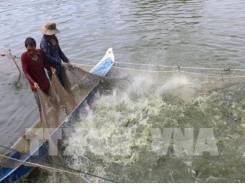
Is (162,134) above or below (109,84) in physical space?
below

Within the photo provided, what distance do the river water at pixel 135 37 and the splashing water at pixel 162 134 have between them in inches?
2.2

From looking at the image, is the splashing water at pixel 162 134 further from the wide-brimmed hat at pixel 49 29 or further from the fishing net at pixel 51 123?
the wide-brimmed hat at pixel 49 29

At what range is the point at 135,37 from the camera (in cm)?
1088

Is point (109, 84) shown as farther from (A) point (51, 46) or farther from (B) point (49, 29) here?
(B) point (49, 29)

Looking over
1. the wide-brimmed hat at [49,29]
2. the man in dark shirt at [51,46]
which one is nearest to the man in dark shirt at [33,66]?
the man in dark shirt at [51,46]

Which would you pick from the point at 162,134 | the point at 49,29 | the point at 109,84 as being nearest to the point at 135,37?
the point at 109,84

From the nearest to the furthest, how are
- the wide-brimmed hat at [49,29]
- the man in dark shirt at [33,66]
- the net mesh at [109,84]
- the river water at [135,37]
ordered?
1. the man in dark shirt at [33,66]
2. the net mesh at [109,84]
3. the wide-brimmed hat at [49,29]
4. the river water at [135,37]

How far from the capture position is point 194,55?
898 centimetres

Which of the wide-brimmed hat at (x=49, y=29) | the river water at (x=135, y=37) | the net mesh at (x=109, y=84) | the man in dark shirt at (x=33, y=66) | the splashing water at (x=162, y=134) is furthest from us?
the river water at (x=135, y=37)

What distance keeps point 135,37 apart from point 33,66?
626 centimetres

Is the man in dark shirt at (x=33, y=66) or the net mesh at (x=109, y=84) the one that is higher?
the man in dark shirt at (x=33, y=66)

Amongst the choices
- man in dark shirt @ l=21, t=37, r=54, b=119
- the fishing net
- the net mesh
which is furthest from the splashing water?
man in dark shirt @ l=21, t=37, r=54, b=119

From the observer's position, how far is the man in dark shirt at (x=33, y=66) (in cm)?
503

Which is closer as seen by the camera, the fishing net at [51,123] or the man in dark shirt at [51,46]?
the fishing net at [51,123]
